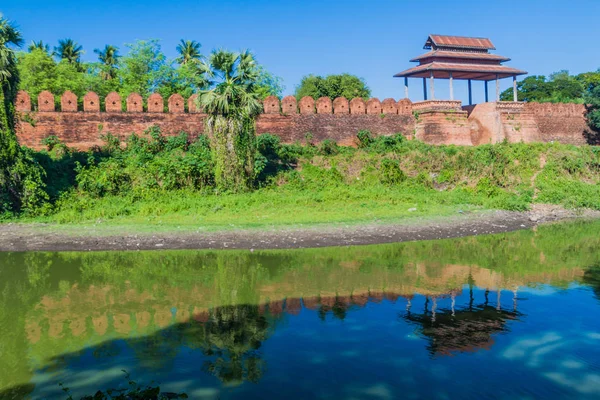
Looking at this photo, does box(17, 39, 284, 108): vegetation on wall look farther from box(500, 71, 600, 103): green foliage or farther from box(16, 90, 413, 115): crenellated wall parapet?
box(500, 71, 600, 103): green foliage

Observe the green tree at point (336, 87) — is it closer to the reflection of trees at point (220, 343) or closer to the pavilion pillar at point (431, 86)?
the pavilion pillar at point (431, 86)

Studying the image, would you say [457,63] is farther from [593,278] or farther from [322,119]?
[593,278]

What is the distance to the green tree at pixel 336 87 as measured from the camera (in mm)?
29547

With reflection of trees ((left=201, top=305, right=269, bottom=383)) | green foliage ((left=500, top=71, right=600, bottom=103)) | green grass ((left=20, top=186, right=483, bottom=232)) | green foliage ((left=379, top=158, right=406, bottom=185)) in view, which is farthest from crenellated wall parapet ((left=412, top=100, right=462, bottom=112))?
green foliage ((left=500, top=71, right=600, bottom=103))

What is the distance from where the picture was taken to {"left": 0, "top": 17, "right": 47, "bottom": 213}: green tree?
13000 millimetres

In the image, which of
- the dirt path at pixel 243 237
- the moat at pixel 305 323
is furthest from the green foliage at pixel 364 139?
the moat at pixel 305 323

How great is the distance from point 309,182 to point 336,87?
1403 cm

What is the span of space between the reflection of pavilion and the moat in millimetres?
28

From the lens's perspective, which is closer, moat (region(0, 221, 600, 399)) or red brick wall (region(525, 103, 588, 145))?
moat (region(0, 221, 600, 399))

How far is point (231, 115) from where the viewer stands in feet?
50.3

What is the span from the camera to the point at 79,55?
3000 cm

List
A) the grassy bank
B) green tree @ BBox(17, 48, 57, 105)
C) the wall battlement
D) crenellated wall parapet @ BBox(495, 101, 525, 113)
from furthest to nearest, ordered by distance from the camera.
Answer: crenellated wall parapet @ BBox(495, 101, 525, 113)
green tree @ BBox(17, 48, 57, 105)
the wall battlement
the grassy bank

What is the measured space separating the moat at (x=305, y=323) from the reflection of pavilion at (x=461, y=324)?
0.03m

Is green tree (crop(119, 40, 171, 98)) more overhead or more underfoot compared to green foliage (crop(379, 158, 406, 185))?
more overhead
